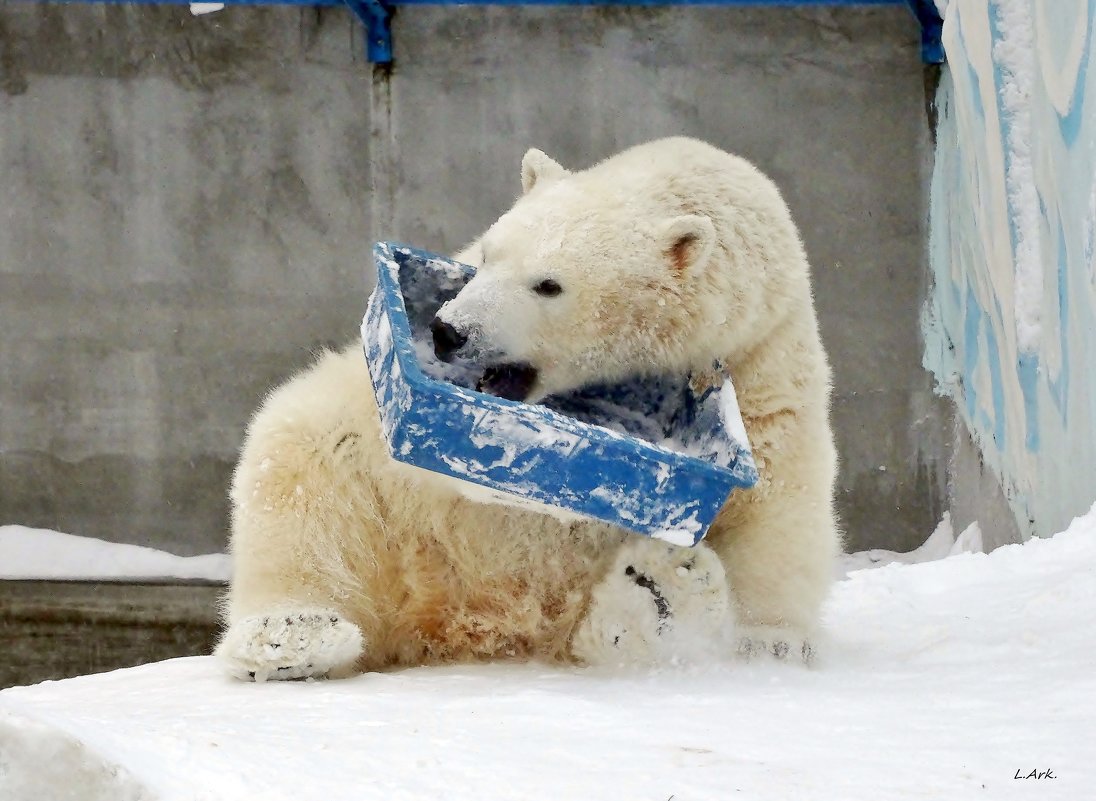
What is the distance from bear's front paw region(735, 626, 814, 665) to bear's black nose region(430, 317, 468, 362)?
2.49 feet

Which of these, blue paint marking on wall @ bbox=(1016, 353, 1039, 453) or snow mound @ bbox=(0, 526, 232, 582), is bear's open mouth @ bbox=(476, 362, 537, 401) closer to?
blue paint marking on wall @ bbox=(1016, 353, 1039, 453)

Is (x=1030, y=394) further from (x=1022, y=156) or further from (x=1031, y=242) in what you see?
(x=1022, y=156)

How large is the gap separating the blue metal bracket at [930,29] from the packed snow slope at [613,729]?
460 cm

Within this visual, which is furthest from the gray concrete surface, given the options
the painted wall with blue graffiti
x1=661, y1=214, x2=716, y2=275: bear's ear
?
x1=661, y1=214, x2=716, y2=275: bear's ear

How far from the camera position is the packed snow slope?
138 cm

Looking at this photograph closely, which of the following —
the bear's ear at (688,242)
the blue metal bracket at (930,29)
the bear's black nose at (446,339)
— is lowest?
the bear's black nose at (446,339)

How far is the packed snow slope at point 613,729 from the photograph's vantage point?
1.38 m

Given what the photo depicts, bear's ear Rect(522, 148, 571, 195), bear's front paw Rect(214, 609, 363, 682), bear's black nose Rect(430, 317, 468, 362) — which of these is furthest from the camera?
bear's ear Rect(522, 148, 571, 195)

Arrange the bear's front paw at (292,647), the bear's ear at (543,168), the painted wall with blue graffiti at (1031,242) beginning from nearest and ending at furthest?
the bear's front paw at (292,647)
the bear's ear at (543,168)
the painted wall with blue graffiti at (1031,242)

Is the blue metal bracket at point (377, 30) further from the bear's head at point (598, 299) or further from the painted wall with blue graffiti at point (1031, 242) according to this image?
the bear's head at point (598, 299)

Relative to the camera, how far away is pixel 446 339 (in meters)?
2.49

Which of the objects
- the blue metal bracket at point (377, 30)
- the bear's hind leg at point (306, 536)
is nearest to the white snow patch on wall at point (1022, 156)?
the bear's hind leg at point (306, 536)

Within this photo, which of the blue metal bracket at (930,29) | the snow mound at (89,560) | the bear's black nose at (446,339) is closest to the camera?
the bear's black nose at (446,339)

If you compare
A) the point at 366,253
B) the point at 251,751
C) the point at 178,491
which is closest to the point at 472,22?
the point at 366,253
